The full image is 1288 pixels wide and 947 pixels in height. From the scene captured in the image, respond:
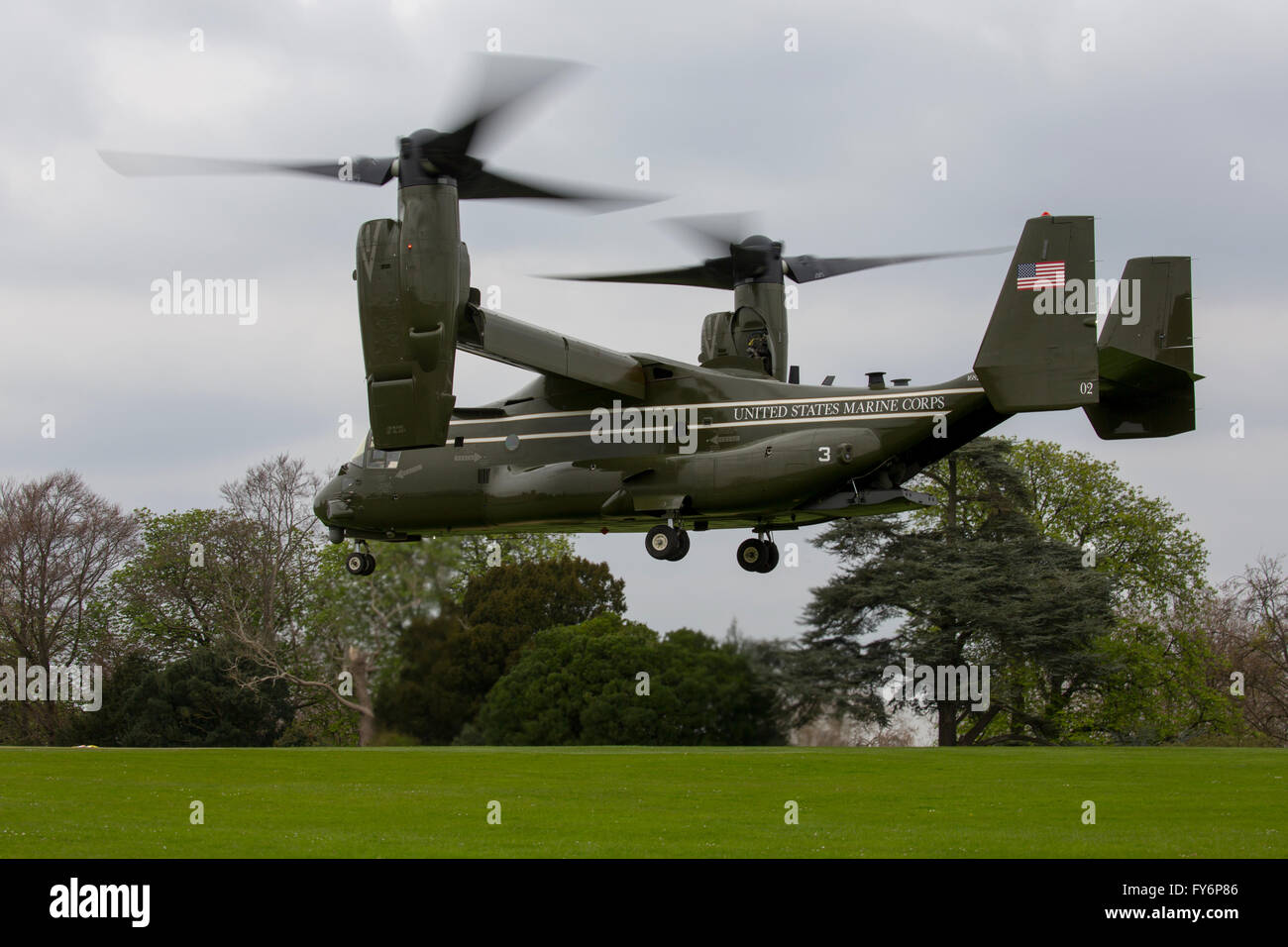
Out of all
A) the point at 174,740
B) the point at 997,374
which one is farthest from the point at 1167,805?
the point at 174,740

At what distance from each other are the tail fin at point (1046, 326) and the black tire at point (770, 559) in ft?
21.5

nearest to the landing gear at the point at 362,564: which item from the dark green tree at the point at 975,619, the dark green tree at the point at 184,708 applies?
the dark green tree at the point at 184,708

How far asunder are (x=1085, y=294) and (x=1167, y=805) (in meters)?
8.66

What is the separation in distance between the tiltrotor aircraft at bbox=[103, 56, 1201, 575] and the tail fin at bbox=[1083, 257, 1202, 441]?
1.4 inches

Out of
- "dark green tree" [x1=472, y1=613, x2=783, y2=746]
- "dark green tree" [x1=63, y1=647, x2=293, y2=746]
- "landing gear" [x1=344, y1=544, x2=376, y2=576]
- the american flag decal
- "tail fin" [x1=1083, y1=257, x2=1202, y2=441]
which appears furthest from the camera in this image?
"dark green tree" [x1=63, y1=647, x2=293, y2=746]

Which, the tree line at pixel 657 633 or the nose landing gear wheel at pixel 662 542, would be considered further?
the tree line at pixel 657 633

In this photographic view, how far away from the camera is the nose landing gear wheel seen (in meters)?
27.6

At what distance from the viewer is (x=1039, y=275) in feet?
80.3

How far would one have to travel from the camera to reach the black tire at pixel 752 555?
29422 millimetres

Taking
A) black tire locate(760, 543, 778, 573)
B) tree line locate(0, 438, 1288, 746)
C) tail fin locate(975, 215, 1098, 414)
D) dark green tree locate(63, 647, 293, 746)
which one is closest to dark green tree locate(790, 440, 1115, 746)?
tree line locate(0, 438, 1288, 746)

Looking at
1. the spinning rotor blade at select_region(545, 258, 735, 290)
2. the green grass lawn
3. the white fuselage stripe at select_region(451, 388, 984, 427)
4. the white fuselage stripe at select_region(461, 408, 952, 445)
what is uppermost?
the spinning rotor blade at select_region(545, 258, 735, 290)

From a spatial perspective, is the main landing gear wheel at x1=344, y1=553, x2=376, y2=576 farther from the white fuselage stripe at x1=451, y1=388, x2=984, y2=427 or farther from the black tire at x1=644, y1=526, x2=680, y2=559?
the black tire at x1=644, y1=526, x2=680, y2=559

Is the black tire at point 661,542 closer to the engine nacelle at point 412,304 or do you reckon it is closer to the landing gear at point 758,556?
the landing gear at point 758,556
